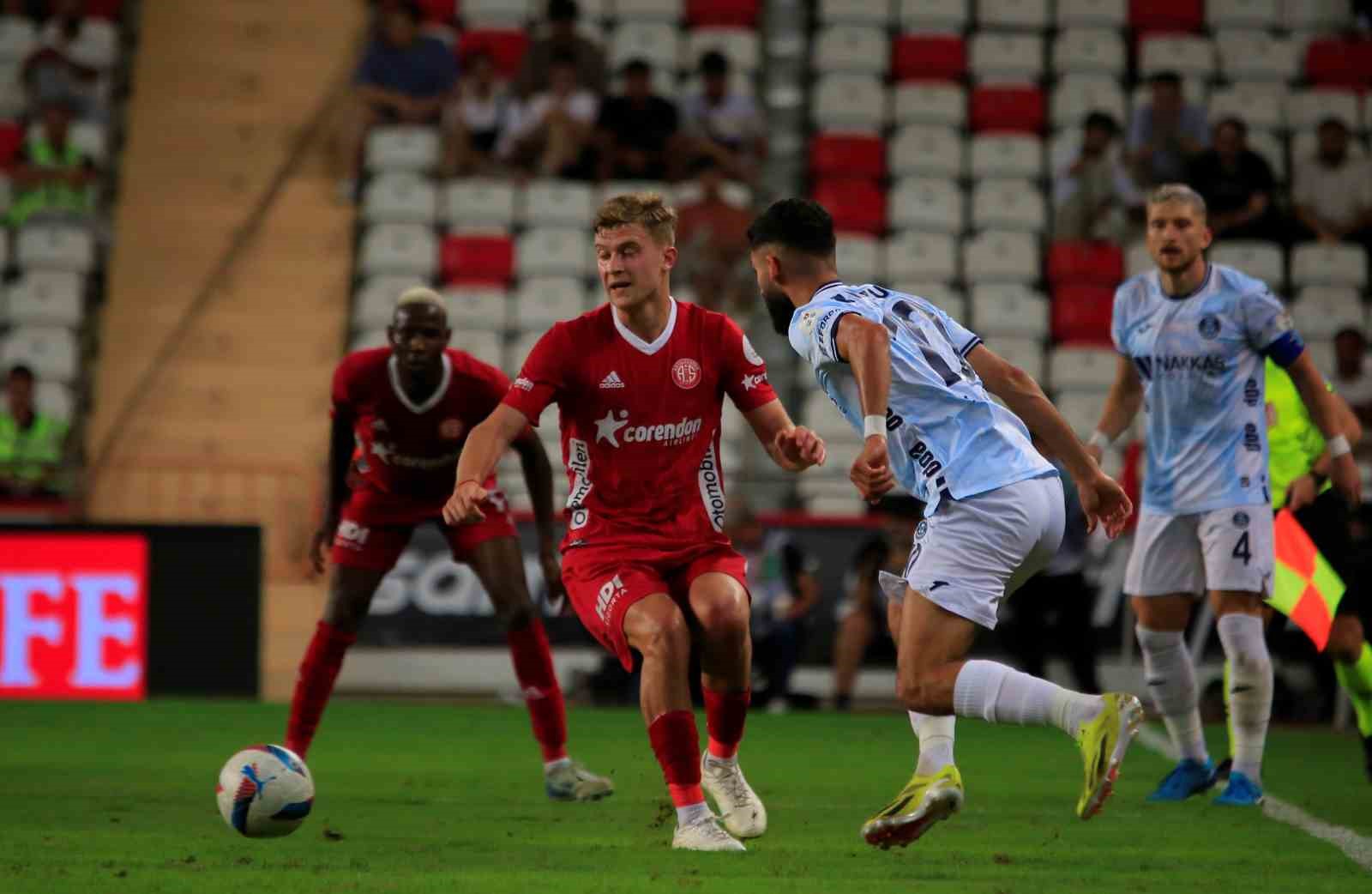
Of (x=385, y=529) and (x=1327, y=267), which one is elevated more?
(x=1327, y=267)

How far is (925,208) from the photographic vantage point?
16.7 m

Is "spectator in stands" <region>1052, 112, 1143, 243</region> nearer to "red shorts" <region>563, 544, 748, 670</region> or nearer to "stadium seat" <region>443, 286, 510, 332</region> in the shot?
"stadium seat" <region>443, 286, 510, 332</region>

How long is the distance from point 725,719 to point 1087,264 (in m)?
10.2

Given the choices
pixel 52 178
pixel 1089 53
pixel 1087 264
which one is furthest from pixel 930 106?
pixel 52 178

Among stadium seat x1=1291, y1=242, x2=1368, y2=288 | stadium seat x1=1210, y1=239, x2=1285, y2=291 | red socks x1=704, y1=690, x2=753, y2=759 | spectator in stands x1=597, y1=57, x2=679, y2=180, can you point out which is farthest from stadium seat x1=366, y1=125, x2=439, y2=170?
red socks x1=704, y1=690, x2=753, y2=759

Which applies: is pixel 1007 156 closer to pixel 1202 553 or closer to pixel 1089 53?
pixel 1089 53

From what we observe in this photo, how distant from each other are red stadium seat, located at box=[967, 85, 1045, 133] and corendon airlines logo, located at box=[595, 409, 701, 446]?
1142 centimetres

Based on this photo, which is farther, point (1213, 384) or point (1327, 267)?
point (1327, 267)

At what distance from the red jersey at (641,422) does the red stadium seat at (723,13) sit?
38.5 feet

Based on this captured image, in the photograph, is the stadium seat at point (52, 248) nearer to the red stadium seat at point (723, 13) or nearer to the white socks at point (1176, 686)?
the red stadium seat at point (723, 13)

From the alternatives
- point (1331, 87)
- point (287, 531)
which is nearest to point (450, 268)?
point (287, 531)

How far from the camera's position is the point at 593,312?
678 cm

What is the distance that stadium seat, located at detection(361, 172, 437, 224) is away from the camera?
16500 millimetres

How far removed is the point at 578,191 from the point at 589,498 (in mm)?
10005
